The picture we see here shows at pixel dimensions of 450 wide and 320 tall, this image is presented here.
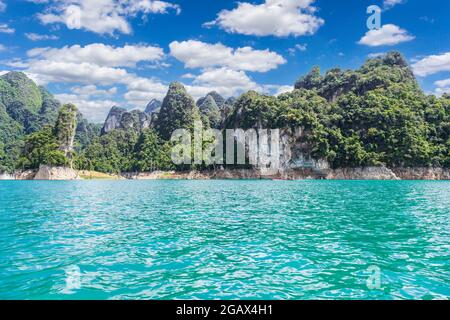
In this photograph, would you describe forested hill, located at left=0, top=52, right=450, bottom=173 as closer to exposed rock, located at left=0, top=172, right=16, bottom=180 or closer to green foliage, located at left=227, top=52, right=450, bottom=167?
green foliage, located at left=227, top=52, right=450, bottom=167

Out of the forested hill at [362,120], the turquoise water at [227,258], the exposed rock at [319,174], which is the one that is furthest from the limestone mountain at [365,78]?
the turquoise water at [227,258]

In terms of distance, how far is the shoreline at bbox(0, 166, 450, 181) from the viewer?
12038 centimetres

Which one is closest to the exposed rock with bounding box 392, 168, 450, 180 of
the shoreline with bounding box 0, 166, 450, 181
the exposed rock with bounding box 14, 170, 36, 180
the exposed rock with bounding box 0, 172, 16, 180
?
the shoreline with bounding box 0, 166, 450, 181

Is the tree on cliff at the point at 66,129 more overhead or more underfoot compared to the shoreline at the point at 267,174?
more overhead

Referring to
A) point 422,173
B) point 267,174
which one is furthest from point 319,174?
point 422,173

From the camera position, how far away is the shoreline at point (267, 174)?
395 feet

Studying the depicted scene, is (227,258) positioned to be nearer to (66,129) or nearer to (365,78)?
(365,78)

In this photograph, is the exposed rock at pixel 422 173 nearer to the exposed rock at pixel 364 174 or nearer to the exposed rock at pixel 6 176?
the exposed rock at pixel 364 174

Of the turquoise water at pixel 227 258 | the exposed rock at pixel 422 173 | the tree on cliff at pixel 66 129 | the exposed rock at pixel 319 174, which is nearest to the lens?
the turquoise water at pixel 227 258

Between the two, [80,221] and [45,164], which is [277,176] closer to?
[45,164]

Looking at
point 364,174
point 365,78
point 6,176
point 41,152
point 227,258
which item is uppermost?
point 365,78

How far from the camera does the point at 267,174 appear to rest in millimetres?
138875

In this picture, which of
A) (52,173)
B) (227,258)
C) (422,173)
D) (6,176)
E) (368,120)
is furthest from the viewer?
(6,176)

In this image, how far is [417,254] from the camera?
46.0 feet
